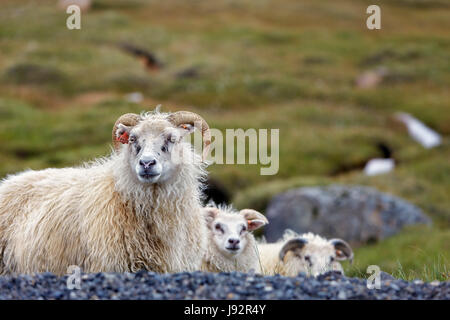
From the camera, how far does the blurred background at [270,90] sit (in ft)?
91.7

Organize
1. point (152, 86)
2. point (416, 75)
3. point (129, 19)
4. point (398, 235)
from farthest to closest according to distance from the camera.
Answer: point (129, 19), point (416, 75), point (152, 86), point (398, 235)

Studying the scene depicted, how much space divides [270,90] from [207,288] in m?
38.8

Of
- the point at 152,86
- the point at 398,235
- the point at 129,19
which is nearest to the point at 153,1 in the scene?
the point at 129,19

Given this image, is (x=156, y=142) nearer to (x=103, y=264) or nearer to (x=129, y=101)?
(x=103, y=264)

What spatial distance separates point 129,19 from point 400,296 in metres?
60.0

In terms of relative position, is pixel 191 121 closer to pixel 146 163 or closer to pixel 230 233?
pixel 146 163

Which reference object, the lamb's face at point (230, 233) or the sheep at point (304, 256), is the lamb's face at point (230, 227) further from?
the sheep at point (304, 256)

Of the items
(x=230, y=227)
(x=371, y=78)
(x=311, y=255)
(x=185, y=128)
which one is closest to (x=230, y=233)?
(x=230, y=227)

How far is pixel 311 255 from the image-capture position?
14.3 m

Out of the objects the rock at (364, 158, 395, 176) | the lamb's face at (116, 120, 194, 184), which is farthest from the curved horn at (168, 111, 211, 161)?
the rock at (364, 158, 395, 176)

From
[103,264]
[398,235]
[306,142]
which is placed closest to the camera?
[103,264]

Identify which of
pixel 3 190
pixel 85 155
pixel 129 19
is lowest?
pixel 3 190

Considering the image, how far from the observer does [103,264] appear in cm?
948

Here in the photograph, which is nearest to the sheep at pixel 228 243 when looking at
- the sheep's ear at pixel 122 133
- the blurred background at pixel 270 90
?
the sheep's ear at pixel 122 133
